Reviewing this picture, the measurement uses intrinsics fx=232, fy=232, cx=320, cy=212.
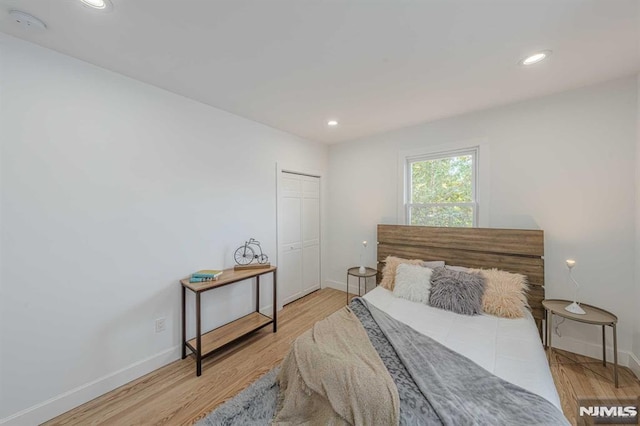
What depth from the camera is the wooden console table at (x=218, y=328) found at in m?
2.03

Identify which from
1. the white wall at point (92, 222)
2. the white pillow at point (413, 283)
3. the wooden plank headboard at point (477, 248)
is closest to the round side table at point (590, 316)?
the wooden plank headboard at point (477, 248)

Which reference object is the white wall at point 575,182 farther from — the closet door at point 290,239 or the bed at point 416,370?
the closet door at point 290,239

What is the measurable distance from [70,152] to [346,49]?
6.94 ft

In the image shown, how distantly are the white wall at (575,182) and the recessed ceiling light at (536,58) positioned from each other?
32.3 inches

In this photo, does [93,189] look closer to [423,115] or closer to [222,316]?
[222,316]

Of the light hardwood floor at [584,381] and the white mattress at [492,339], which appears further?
the light hardwood floor at [584,381]

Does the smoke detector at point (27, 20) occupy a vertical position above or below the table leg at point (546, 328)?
above

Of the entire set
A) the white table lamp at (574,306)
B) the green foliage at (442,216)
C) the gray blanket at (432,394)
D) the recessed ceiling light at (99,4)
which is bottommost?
the gray blanket at (432,394)

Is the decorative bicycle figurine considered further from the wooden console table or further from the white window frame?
the white window frame

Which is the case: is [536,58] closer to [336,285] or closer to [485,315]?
[485,315]

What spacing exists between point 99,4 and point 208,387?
263 cm

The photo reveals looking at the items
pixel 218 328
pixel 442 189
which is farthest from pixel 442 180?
pixel 218 328

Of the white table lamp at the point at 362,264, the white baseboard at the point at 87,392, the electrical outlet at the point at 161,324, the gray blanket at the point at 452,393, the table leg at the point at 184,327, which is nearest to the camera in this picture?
the gray blanket at the point at 452,393

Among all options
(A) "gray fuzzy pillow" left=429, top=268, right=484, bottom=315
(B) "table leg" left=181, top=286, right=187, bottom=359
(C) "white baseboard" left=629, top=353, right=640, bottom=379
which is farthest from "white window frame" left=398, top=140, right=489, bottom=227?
(B) "table leg" left=181, top=286, right=187, bottom=359
